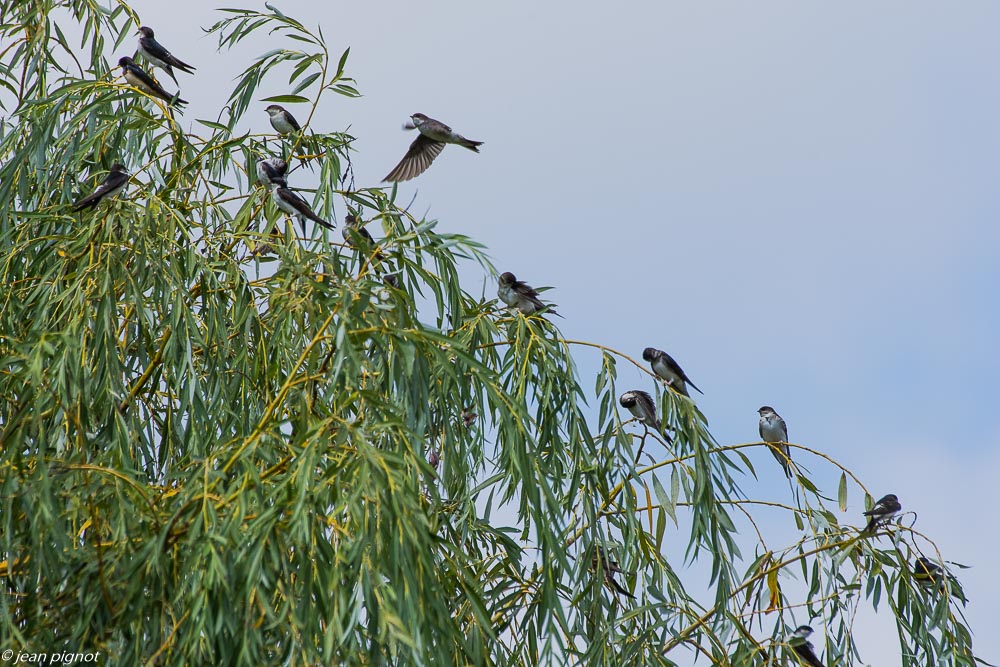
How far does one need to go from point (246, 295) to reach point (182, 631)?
1258 mm

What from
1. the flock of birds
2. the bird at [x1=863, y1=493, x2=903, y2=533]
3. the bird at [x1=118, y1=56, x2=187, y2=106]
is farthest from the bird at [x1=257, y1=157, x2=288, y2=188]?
the bird at [x1=863, y1=493, x2=903, y2=533]

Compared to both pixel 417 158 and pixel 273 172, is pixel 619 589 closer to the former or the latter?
pixel 273 172

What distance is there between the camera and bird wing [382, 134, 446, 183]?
6418 mm

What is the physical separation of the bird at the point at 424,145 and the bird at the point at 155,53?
1.20 metres

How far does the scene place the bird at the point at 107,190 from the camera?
376 cm

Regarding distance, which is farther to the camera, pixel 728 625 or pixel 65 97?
pixel 65 97

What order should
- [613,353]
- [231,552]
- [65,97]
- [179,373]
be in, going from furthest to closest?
[65,97]
[613,353]
[179,373]
[231,552]

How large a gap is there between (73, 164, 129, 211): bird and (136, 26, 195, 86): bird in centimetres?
160

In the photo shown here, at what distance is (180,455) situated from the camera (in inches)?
143

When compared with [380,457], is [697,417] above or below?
above

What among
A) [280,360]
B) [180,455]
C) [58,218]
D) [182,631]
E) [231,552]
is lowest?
[182,631]

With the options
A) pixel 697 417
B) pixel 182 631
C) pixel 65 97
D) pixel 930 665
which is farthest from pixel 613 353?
pixel 65 97

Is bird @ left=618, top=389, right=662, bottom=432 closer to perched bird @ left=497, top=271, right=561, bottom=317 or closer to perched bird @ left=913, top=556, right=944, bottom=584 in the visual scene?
perched bird @ left=497, top=271, right=561, bottom=317

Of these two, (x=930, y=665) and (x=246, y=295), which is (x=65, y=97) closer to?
(x=246, y=295)
